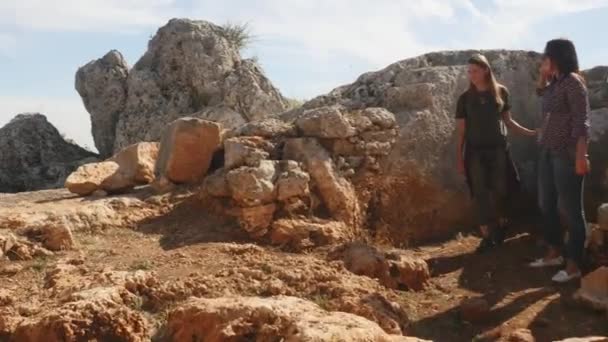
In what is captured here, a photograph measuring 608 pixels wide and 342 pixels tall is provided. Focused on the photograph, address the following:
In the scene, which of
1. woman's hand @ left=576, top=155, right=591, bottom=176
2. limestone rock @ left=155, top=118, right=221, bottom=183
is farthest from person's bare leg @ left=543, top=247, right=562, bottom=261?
limestone rock @ left=155, top=118, right=221, bottom=183

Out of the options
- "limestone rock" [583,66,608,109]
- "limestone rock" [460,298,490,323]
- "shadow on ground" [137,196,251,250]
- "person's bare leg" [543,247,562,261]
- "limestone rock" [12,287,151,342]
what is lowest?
"limestone rock" [460,298,490,323]

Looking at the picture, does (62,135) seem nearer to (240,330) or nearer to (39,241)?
(39,241)

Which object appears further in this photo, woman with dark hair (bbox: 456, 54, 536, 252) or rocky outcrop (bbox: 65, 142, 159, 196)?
rocky outcrop (bbox: 65, 142, 159, 196)

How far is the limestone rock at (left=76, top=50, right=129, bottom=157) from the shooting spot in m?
10.9

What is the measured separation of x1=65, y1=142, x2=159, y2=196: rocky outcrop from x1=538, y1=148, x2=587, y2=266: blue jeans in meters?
3.23

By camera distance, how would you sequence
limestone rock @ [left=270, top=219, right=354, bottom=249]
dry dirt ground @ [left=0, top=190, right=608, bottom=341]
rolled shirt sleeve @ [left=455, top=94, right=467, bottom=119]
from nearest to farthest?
dry dirt ground @ [left=0, top=190, right=608, bottom=341], limestone rock @ [left=270, top=219, right=354, bottom=249], rolled shirt sleeve @ [left=455, top=94, right=467, bottom=119]

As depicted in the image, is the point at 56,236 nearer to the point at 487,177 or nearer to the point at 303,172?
the point at 303,172

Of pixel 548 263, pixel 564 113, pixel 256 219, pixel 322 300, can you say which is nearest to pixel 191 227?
pixel 256 219

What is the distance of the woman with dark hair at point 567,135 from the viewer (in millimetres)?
5273

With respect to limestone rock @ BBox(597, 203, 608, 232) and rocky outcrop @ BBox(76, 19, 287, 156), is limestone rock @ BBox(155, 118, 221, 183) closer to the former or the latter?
limestone rock @ BBox(597, 203, 608, 232)

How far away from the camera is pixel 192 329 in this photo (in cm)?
414

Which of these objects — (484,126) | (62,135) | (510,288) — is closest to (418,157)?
(484,126)

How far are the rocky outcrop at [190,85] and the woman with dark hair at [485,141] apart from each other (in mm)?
4256

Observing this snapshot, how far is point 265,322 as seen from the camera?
3957 millimetres
